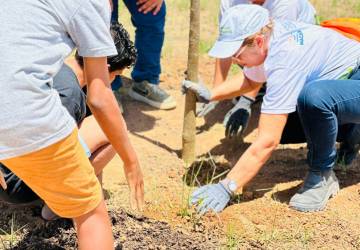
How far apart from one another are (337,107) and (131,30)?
2956mm

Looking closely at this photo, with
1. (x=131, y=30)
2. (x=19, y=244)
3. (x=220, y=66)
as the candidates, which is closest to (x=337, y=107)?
(x=220, y=66)

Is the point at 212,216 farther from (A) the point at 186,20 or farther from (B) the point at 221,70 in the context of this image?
(A) the point at 186,20

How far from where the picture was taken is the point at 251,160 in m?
2.84

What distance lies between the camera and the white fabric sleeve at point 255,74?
3.32 m

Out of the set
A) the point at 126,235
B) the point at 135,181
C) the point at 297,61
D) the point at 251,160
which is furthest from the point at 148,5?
the point at 135,181

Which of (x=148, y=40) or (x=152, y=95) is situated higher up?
(x=148, y=40)

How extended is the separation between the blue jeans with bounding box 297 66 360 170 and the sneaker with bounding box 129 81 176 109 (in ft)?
4.83

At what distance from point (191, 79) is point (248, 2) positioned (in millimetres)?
659

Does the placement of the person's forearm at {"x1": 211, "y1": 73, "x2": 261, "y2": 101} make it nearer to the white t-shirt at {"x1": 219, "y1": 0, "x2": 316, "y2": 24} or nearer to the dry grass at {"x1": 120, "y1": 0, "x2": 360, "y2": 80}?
the white t-shirt at {"x1": 219, "y1": 0, "x2": 316, "y2": 24}

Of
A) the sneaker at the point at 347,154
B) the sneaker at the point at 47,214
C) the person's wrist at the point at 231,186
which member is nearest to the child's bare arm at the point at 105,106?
the sneaker at the point at 47,214

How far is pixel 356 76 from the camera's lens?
3.05 metres

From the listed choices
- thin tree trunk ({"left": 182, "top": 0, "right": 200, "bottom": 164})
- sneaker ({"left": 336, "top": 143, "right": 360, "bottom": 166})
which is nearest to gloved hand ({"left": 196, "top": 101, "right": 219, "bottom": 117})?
thin tree trunk ({"left": 182, "top": 0, "right": 200, "bottom": 164})

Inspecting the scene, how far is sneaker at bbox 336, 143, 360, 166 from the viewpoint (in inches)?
133

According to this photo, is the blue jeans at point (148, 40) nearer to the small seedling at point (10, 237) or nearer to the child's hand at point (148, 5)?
the child's hand at point (148, 5)
